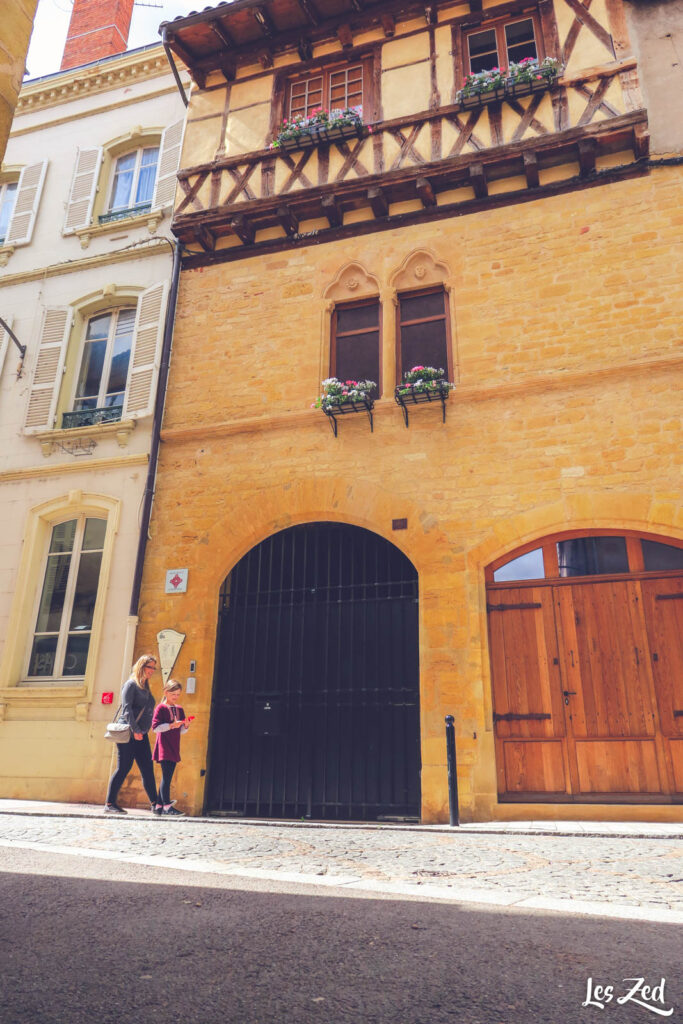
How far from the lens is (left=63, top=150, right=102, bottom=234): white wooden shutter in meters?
12.0

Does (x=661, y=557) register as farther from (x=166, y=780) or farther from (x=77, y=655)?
(x=77, y=655)

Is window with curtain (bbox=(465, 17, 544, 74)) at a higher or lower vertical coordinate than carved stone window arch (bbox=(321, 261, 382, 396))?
higher

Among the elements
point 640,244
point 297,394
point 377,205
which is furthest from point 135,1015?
point 377,205

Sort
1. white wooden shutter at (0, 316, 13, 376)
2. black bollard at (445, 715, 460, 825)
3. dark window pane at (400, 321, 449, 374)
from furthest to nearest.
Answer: white wooden shutter at (0, 316, 13, 376)
dark window pane at (400, 321, 449, 374)
black bollard at (445, 715, 460, 825)

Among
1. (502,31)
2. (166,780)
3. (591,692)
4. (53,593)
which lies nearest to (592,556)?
(591,692)

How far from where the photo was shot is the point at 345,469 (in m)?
8.87

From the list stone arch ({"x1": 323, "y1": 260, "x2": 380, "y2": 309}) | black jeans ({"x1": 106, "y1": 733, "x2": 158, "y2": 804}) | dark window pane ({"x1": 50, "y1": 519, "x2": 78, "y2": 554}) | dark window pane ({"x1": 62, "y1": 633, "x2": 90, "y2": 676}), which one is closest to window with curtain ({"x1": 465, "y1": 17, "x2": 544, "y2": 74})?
stone arch ({"x1": 323, "y1": 260, "x2": 380, "y2": 309})

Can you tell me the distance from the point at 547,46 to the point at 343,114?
9.40 ft

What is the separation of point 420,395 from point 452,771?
14.0 feet

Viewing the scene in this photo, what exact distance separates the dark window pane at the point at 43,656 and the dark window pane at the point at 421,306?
6.49 metres

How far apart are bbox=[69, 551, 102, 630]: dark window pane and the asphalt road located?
6297mm

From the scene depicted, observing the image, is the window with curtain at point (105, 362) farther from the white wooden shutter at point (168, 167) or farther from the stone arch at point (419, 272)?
the stone arch at point (419, 272)

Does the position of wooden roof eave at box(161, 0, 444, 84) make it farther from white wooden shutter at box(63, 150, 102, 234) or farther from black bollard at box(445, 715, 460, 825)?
black bollard at box(445, 715, 460, 825)

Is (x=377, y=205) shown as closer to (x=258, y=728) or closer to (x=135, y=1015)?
(x=258, y=728)
